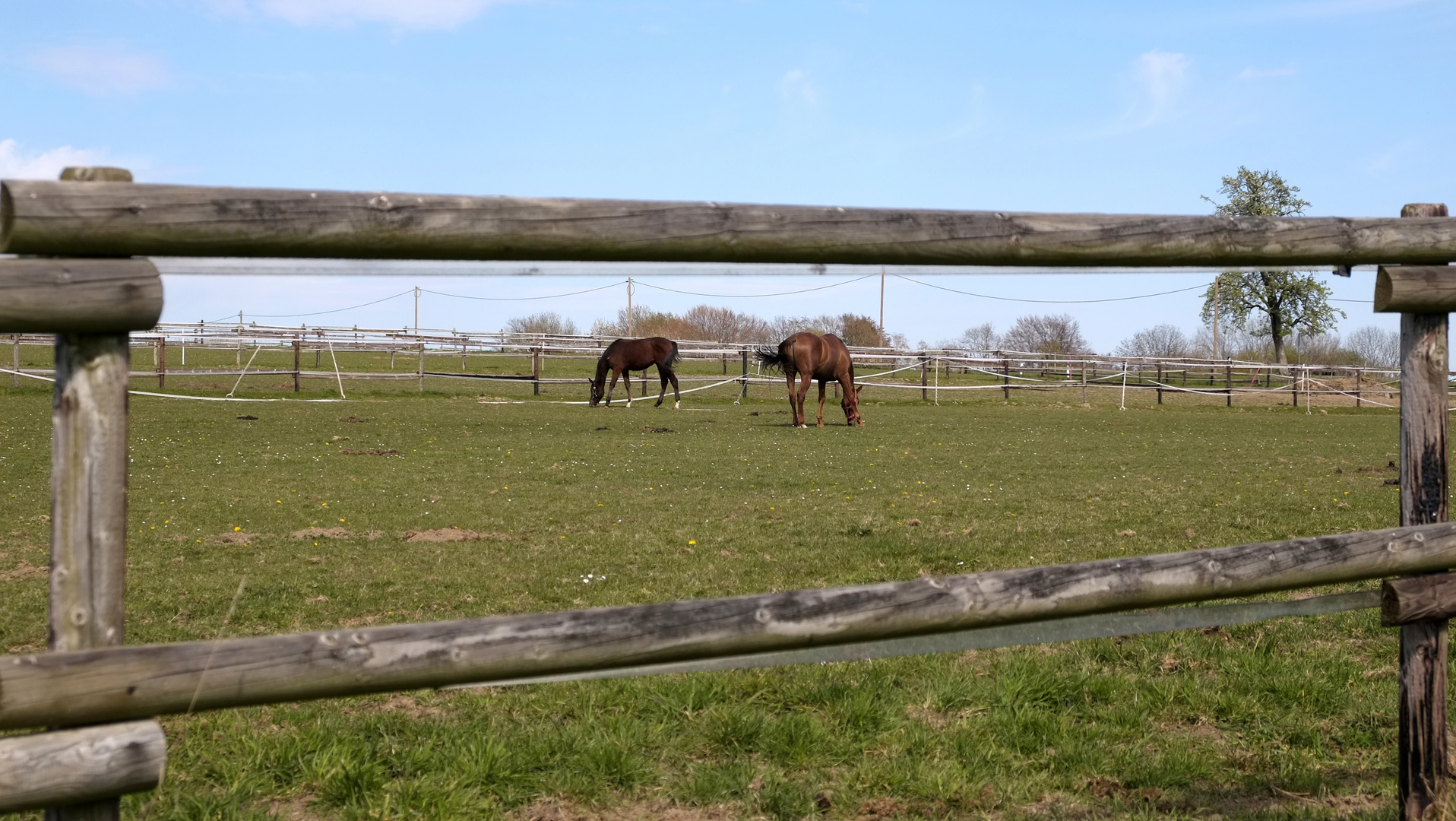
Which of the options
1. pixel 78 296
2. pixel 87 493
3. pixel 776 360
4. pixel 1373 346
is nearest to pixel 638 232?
pixel 78 296

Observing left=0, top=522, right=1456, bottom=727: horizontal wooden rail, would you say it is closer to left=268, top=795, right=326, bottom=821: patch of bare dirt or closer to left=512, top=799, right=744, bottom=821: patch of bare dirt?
left=512, top=799, right=744, bottom=821: patch of bare dirt

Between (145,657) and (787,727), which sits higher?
(145,657)

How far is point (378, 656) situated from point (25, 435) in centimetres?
1460

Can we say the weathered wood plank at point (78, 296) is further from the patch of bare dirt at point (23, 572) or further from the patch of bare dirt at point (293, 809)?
the patch of bare dirt at point (23, 572)

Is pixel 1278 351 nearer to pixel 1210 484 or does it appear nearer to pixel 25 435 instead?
pixel 1210 484

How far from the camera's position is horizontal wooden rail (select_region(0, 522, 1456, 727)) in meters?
1.80

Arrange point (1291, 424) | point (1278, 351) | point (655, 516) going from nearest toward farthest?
point (655, 516) < point (1291, 424) < point (1278, 351)

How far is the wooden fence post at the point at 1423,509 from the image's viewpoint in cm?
275

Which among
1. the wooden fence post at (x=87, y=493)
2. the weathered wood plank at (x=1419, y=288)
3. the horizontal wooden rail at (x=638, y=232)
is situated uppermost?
the horizontal wooden rail at (x=638, y=232)

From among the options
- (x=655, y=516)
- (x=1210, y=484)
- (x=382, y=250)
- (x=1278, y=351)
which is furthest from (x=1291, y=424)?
(x=1278, y=351)

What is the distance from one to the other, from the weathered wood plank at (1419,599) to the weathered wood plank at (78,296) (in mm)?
2917

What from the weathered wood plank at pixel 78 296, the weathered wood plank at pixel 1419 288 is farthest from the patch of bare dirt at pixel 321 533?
the weathered wood plank at pixel 1419 288

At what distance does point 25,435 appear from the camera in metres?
13.8

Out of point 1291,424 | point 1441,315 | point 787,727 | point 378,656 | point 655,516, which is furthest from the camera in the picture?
point 1291,424
